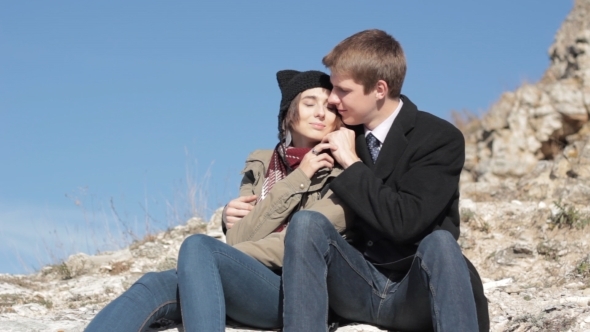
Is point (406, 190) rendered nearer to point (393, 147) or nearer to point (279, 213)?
point (393, 147)

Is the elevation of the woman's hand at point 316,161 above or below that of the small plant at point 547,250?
above

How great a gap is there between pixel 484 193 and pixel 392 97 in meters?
5.67

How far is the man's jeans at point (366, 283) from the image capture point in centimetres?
346

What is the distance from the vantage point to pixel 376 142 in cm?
420

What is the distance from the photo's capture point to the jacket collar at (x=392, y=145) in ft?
13.3

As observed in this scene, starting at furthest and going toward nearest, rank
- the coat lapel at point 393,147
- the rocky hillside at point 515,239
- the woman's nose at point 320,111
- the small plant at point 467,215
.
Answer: the small plant at point 467,215 → the rocky hillside at point 515,239 → the woman's nose at point 320,111 → the coat lapel at point 393,147

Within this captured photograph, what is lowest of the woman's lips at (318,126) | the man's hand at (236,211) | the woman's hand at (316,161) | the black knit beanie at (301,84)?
the man's hand at (236,211)

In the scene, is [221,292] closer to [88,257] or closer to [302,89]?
[302,89]

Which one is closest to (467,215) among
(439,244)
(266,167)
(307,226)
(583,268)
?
(583,268)

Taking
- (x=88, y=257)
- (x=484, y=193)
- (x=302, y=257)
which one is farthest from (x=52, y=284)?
(x=484, y=193)

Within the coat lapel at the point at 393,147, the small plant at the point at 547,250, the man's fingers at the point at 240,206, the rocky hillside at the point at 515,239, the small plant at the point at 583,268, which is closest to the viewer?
the coat lapel at the point at 393,147

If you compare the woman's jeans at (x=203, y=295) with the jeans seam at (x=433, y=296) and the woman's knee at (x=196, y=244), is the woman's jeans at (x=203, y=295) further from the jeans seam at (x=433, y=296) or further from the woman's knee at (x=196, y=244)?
the jeans seam at (x=433, y=296)

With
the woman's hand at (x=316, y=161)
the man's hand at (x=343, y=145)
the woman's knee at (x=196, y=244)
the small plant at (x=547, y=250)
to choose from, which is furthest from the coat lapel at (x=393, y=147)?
the small plant at (x=547, y=250)

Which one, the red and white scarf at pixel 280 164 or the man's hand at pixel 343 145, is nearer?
the man's hand at pixel 343 145
